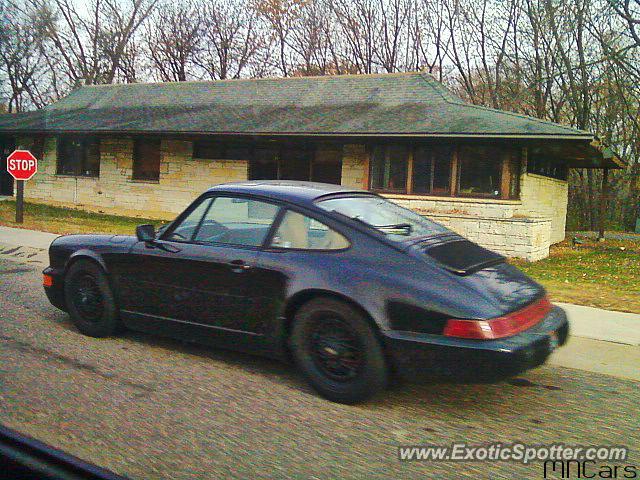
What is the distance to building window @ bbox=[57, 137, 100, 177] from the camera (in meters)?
22.6

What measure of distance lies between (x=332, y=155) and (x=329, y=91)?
3.03 metres

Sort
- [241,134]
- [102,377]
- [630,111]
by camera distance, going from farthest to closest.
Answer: [630,111] < [241,134] < [102,377]

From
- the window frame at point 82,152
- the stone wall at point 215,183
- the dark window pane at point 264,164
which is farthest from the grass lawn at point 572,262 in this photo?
the dark window pane at point 264,164

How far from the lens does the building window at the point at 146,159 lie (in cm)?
2141

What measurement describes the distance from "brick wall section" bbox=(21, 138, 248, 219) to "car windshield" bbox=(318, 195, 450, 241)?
48.2 ft

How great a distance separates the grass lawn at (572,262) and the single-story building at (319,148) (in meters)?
1.04

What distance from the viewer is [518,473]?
3219mm

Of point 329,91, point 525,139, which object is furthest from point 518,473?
point 329,91

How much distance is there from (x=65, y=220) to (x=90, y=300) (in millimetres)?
13793

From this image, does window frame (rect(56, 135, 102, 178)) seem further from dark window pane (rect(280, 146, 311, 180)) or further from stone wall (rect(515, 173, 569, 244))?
stone wall (rect(515, 173, 569, 244))

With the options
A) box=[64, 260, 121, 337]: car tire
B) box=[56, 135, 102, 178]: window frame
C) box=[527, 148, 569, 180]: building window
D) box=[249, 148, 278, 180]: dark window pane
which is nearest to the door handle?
box=[64, 260, 121, 337]: car tire

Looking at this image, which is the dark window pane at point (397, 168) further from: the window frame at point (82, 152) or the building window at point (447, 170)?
the window frame at point (82, 152)

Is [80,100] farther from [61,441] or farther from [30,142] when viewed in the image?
[61,441]

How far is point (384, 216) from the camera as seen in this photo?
193 inches
